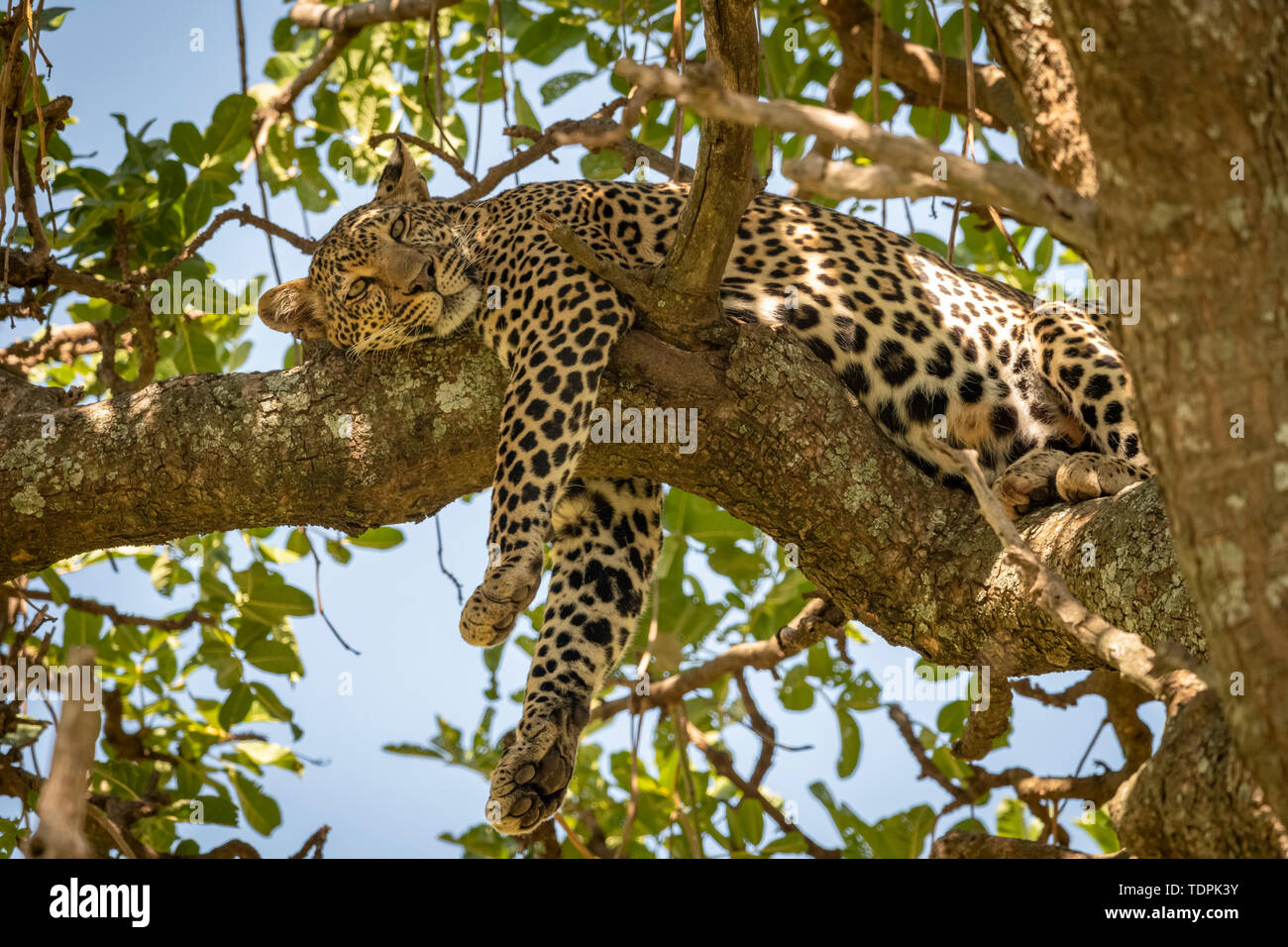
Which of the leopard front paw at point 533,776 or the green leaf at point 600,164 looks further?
the green leaf at point 600,164

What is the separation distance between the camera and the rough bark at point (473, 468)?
3.95 meters

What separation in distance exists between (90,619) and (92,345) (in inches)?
50.1

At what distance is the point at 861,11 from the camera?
5965 mm

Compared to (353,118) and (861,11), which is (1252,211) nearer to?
(861,11)

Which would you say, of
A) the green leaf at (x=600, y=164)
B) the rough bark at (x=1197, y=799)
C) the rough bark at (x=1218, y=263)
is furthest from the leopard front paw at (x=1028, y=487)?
the green leaf at (x=600, y=164)

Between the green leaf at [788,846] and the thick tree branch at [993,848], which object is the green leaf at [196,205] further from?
the thick tree branch at [993,848]

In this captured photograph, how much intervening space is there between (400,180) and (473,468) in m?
1.71

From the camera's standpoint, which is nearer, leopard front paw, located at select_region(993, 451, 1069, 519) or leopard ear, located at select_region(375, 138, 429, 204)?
leopard front paw, located at select_region(993, 451, 1069, 519)

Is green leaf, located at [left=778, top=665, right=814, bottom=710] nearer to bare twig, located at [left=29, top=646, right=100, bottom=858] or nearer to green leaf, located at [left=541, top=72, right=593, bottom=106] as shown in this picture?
green leaf, located at [left=541, top=72, right=593, bottom=106]

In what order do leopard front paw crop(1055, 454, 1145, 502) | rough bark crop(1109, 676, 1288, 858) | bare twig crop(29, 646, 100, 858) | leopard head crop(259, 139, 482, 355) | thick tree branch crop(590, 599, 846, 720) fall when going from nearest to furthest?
bare twig crop(29, 646, 100, 858) < rough bark crop(1109, 676, 1288, 858) < leopard front paw crop(1055, 454, 1145, 502) < leopard head crop(259, 139, 482, 355) < thick tree branch crop(590, 599, 846, 720)

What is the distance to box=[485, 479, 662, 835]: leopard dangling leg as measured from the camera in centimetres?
428

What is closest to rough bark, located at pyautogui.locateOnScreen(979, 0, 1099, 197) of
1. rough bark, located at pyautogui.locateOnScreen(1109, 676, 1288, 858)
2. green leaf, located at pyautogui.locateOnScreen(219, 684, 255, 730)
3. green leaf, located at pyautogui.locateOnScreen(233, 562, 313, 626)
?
rough bark, located at pyautogui.locateOnScreen(1109, 676, 1288, 858)
